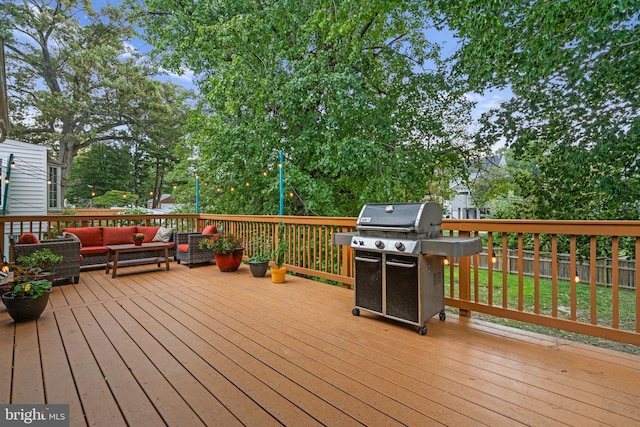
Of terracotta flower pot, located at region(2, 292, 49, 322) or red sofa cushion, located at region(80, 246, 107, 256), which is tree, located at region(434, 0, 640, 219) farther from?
red sofa cushion, located at region(80, 246, 107, 256)

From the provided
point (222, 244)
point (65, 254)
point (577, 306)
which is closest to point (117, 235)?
point (65, 254)

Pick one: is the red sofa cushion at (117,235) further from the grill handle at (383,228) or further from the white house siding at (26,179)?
the white house siding at (26,179)

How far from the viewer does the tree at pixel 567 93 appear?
408cm

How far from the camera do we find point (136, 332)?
2609 millimetres

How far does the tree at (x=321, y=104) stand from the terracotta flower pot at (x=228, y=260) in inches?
81.5

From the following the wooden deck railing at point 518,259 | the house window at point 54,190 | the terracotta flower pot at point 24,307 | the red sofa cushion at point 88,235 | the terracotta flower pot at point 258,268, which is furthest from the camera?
the house window at point 54,190

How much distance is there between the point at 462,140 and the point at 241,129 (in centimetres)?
518

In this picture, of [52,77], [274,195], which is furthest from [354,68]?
[52,77]

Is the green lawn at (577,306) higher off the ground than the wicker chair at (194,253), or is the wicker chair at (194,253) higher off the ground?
the wicker chair at (194,253)

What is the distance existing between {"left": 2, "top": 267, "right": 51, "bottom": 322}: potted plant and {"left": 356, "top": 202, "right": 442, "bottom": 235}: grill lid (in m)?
3.12

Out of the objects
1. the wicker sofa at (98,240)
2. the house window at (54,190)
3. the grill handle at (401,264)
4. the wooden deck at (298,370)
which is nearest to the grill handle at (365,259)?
the grill handle at (401,264)

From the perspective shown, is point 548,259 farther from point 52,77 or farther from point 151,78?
point 52,77

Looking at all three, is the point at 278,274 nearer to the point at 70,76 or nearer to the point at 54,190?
the point at 54,190

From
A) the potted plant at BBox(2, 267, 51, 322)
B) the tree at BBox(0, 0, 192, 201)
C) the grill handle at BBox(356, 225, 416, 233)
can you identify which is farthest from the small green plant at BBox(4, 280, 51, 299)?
the tree at BBox(0, 0, 192, 201)
